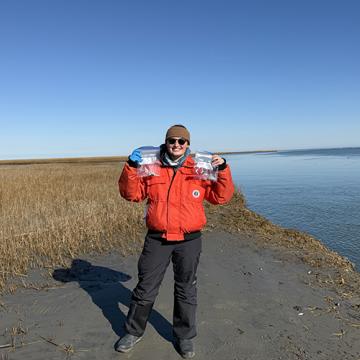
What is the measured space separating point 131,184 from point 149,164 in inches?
10.9

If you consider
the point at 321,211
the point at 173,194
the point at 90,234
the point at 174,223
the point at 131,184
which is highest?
the point at 131,184

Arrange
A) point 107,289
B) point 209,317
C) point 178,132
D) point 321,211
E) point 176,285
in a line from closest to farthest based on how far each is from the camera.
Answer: point 178,132, point 176,285, point 209,317, point 107,289, point 321,211

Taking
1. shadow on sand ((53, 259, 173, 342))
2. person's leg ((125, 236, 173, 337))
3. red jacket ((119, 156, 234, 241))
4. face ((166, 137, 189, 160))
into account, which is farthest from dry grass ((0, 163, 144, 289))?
face ((166, 137, 189, 160))

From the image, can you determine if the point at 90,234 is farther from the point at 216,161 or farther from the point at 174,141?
the point at 216,161

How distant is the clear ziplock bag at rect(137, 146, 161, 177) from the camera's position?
373cm

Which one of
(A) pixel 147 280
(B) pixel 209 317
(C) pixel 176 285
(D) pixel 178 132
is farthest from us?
(B) pixel 209 317

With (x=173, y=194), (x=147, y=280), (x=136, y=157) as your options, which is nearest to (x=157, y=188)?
(x=173, y=194)

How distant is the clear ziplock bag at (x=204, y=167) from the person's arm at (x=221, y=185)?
2.0 inches

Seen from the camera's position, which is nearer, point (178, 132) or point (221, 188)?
point (178, 132)

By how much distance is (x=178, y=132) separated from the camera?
12.0 ft

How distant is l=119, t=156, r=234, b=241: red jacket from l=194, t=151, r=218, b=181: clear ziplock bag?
0.05m

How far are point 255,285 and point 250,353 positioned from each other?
1.98 m

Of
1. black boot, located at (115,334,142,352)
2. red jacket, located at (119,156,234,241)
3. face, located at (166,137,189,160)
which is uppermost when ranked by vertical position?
face, located at (166,137,189,160)

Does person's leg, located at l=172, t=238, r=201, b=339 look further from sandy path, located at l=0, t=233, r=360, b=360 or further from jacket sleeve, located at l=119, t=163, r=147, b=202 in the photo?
jacket sleeve, located at l=119, t=163, r=147, b=202
